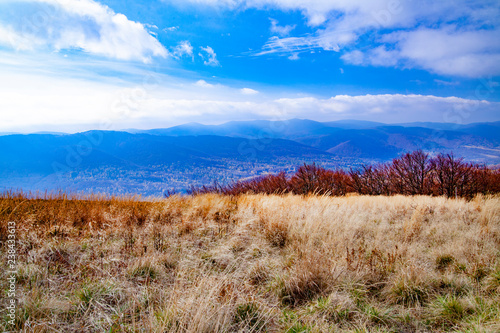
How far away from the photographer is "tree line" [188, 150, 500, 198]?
1399cm

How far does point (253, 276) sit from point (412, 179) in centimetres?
1820

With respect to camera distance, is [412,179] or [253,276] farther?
[412,179]

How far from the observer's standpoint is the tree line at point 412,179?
14.0 m

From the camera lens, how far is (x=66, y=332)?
199 cm

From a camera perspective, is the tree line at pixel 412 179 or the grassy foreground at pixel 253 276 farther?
the tree line at pixel 412 179

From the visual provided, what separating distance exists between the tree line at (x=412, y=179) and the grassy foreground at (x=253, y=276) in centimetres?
634

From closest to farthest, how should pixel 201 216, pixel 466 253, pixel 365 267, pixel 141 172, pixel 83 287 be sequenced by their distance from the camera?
pixel 83 287, pixel 365 267, pixel 466 253, pixel 201 216, pixel 141 172

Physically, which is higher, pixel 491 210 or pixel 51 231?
pixel 491 210

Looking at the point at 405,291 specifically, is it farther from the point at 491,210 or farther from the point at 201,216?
the point at 491,210

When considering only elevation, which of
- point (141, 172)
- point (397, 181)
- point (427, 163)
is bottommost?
point (141, 172)

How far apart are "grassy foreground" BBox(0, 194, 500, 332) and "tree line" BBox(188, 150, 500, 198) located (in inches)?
250

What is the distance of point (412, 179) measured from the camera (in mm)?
16953

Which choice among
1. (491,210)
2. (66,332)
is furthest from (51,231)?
(491,210)

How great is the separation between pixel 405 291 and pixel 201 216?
4499 millimetres
